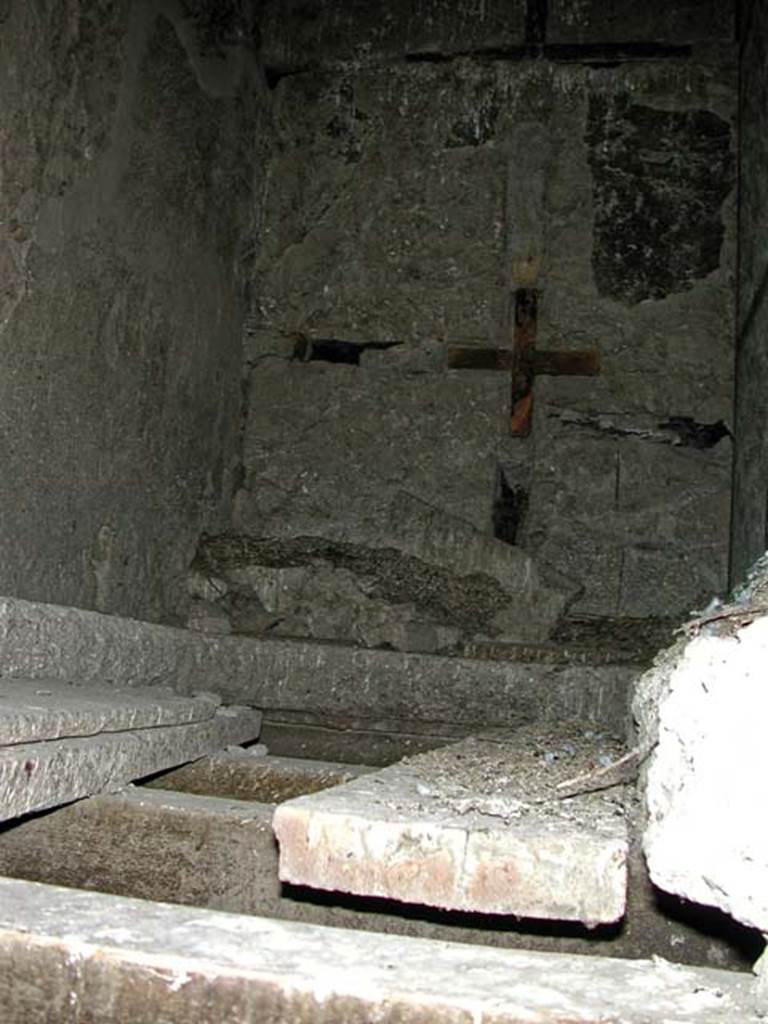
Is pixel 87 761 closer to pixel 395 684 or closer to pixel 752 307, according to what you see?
pixel 395 684

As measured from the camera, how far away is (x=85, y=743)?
2.14 m

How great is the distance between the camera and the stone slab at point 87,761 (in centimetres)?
189

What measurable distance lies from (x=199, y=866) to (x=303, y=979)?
99 centimetres

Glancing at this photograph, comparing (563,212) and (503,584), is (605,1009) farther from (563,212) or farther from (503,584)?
(563,212)

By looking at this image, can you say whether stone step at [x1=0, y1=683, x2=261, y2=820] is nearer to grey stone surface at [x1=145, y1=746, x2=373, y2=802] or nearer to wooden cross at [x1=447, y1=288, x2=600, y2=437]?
grey stone surface at [x1=145, y1=746, x2=373, y2=802]

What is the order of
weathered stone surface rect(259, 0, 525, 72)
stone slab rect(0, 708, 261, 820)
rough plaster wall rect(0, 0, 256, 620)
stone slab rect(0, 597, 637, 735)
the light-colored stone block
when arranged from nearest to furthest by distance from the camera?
the light-colored stone block → stone slab rect(0, 708, 261, 820) → rough plaster wall rect(0, 0, 256, 620) → stone slab rect(0, 597, 637, 735) → weathered stone surface rect(259, 0, 525, 72)

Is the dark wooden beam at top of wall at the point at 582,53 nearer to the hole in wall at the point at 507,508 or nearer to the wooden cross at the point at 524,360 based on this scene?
the wooden cross at the point at 524,360

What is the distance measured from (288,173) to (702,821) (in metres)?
4.20

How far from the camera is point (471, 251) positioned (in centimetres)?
493

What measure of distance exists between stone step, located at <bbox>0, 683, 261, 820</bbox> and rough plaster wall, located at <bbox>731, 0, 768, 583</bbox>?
78.8 inches

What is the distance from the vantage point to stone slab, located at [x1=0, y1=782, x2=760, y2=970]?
2109mm

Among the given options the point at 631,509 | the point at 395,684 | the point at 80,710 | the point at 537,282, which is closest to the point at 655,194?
the point at 537,282

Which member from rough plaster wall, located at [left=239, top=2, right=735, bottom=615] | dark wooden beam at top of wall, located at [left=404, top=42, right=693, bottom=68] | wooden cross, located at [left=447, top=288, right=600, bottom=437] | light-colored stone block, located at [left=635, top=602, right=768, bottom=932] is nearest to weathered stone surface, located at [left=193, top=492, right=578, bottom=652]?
rough plaster wall, located at [left=239, top=2, right=735, bottom=615]

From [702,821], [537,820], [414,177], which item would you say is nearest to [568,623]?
[414,177]
